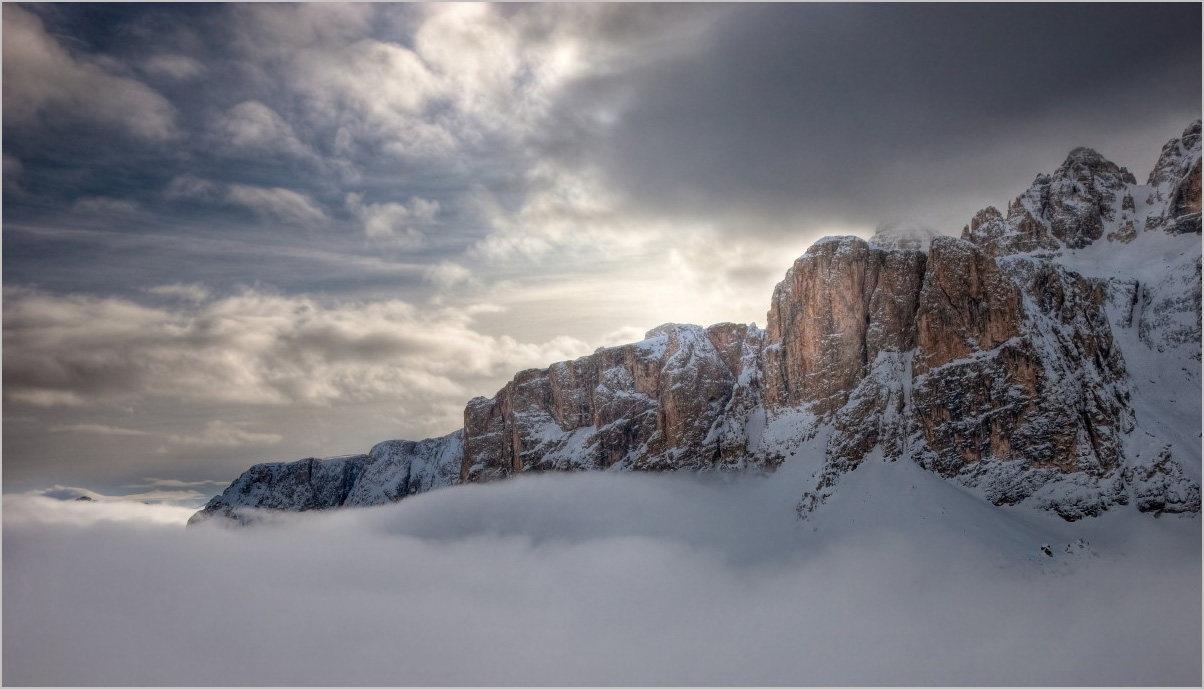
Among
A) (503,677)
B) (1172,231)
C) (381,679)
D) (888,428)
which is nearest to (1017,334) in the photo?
(888,428)

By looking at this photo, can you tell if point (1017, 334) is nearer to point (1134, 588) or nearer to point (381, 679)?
point (1134, 588)

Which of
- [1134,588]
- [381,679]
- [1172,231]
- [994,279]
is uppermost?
[1172,231]

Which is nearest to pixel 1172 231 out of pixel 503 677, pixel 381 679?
pixel 503 677

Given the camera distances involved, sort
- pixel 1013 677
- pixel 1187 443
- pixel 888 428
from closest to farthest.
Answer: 1. pixel 1013 677
2. pixel 1187 443
3. pixel 888 428

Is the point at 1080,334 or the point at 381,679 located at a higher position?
the point at 1080,334

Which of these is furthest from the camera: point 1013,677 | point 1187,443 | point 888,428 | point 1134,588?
point 888,428

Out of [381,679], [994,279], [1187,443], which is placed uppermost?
[994,279]

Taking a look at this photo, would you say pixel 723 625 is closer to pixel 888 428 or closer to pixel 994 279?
pixel 888 428

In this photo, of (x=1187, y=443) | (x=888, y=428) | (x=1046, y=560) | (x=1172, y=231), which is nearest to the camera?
(x=1046, y=560)

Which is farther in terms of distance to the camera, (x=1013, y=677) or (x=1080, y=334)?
(x=1080, y=334)
